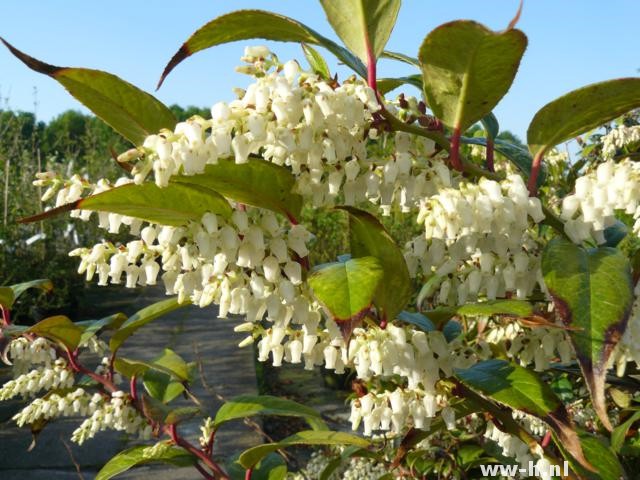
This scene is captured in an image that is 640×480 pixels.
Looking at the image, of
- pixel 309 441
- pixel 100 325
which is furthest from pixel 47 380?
pixel 309 441

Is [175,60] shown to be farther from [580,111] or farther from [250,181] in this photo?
[580,111]

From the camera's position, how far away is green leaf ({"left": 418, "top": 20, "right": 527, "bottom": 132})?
0.82m

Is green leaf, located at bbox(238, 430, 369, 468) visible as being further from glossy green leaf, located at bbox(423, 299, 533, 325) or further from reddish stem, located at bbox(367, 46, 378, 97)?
reddish stem, located at bbox(367, 46, 378, 97)

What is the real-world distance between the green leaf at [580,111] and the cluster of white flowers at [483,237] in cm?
12

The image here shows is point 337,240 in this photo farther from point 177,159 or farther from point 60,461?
point 177,159

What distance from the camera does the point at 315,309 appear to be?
3.23 feet

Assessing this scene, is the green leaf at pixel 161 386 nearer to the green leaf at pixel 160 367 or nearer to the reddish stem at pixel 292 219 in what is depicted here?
the green leaf at pixel 160 367

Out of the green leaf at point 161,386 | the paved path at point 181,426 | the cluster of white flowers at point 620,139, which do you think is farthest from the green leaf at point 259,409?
the cluster of white flowers at point 620,139

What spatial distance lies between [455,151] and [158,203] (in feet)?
1.34

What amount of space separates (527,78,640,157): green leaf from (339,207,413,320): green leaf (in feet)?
0.89

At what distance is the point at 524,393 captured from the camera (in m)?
1.02

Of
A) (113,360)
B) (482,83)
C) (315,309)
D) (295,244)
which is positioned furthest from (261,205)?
(113,360)

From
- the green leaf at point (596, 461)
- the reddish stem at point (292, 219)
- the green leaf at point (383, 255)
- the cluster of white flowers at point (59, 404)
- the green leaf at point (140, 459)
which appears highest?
the reddish stem at point (292, 219)

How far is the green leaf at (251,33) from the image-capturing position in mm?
916
